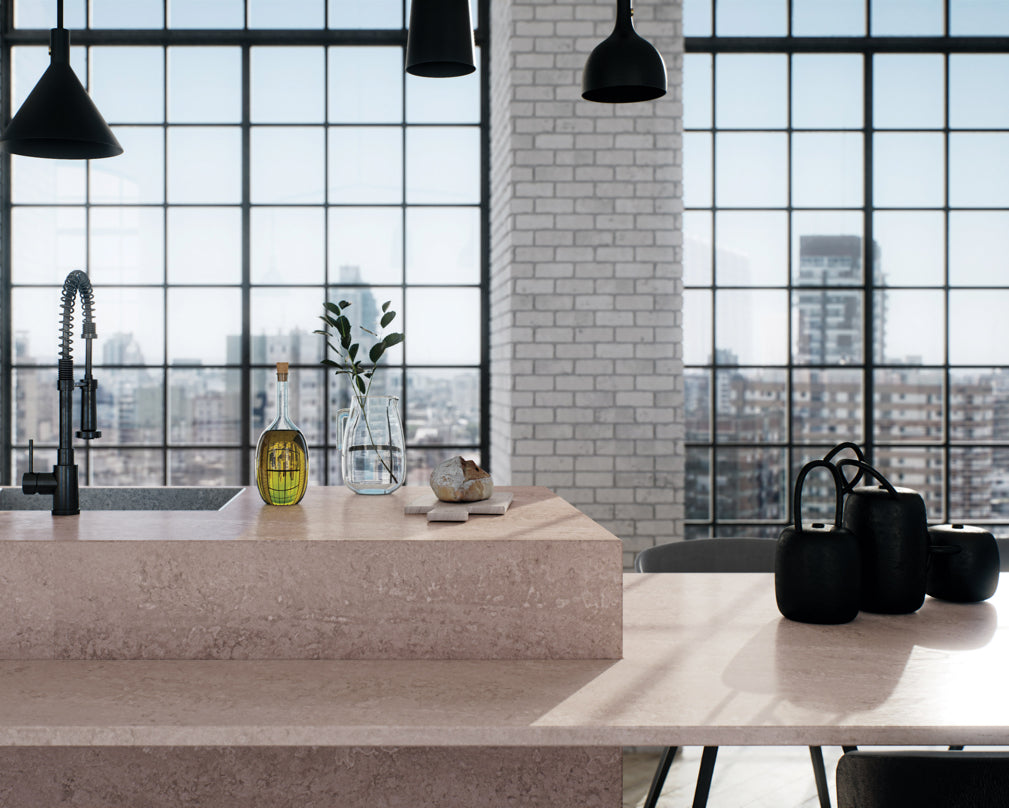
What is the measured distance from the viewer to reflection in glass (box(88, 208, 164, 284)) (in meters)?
4.19

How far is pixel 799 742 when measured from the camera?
1174mm

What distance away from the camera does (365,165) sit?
421 cm

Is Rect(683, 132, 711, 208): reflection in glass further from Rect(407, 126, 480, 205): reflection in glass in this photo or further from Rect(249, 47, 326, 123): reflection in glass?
Rect(249, 47, 326, 123): reflection in glass

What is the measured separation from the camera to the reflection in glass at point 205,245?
13.8 ft

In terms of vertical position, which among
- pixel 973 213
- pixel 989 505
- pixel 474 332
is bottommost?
pixel 989 505

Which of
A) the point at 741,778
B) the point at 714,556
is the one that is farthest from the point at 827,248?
the point at 741,778

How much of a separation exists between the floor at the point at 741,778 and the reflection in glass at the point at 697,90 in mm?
2701

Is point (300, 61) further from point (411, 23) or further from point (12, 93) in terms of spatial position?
point (411, 23)

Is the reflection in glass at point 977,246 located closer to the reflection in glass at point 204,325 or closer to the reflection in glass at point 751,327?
the reflection in glass at point 751,327

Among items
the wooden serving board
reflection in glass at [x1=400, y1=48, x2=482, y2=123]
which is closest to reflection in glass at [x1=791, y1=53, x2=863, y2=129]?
reflection in glass at [x1=400, y1=48, x2=482, y2=123]

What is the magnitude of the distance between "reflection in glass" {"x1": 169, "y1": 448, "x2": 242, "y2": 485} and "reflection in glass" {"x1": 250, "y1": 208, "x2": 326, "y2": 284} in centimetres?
85

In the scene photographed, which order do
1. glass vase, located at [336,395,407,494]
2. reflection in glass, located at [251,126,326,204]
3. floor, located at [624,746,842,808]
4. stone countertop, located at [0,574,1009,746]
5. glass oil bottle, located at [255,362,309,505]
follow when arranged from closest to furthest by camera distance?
stone countertop, located at [0,574,1009,746]
glass oil bottle, located at [255,362,309,505]
glass vase, located at [336,395,407,494]
floor, located at [624,746,842,808]
reflection in glass, located at [251,126,326,204]

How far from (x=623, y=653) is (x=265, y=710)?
0.62 metres

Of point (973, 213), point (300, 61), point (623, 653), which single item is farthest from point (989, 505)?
point (300, 61)
